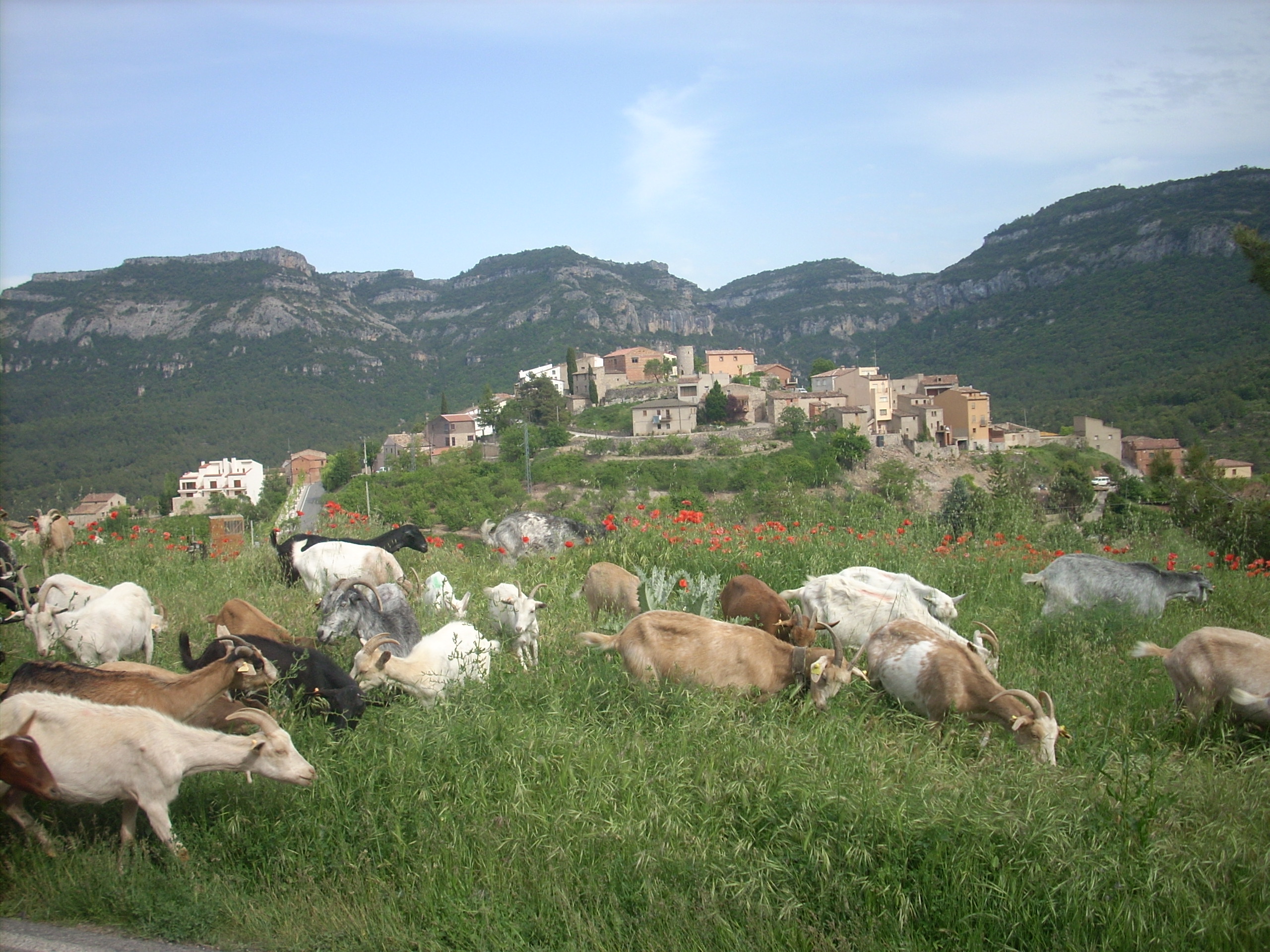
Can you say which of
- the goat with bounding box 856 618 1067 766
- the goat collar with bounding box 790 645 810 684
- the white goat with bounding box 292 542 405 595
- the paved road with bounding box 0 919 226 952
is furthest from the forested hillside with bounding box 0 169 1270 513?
the goat with bounding box 856 618 1067 766

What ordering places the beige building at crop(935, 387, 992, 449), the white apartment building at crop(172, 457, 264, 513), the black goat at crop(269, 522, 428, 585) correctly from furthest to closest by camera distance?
the beige building at crop(935, 387, 992, 449)
the white apartment building at crop(172, 457, 264, 513)
the black goat at crop(269, 522, 428, 585)

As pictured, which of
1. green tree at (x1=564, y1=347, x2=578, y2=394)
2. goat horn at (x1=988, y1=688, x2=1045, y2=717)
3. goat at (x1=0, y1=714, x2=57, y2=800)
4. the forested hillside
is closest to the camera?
goat at (x1=0, y1=714, x2=57, y2=800)

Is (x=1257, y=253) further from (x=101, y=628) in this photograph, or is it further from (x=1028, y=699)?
(x=101, y=628)

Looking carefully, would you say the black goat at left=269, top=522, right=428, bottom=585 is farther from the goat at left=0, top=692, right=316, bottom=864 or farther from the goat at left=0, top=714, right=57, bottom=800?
the goat at left=0, top=714, right=57, bottom=800

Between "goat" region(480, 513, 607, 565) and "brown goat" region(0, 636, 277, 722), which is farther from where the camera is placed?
"goat" region(480, 513, 607, 565)

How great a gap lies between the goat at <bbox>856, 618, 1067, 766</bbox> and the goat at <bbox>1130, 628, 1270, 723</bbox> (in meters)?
0.91

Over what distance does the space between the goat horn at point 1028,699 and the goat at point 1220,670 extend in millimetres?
1097

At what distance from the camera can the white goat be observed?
879 cm

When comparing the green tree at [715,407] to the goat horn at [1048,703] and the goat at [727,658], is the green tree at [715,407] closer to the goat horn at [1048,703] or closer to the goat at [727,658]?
the goat at [727,658]

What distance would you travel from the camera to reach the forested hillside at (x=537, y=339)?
64.4 metres

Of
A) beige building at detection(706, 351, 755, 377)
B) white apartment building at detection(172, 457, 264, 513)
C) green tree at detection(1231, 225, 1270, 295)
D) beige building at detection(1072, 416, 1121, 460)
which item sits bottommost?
beige building at detection(1072, 416, 1121, 460)

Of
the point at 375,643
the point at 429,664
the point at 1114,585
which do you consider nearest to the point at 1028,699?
the point at 1114,585

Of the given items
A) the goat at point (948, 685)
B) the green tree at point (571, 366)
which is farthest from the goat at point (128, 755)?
the green tree at point (571, 366)

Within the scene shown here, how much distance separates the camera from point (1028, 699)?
16.7ft
